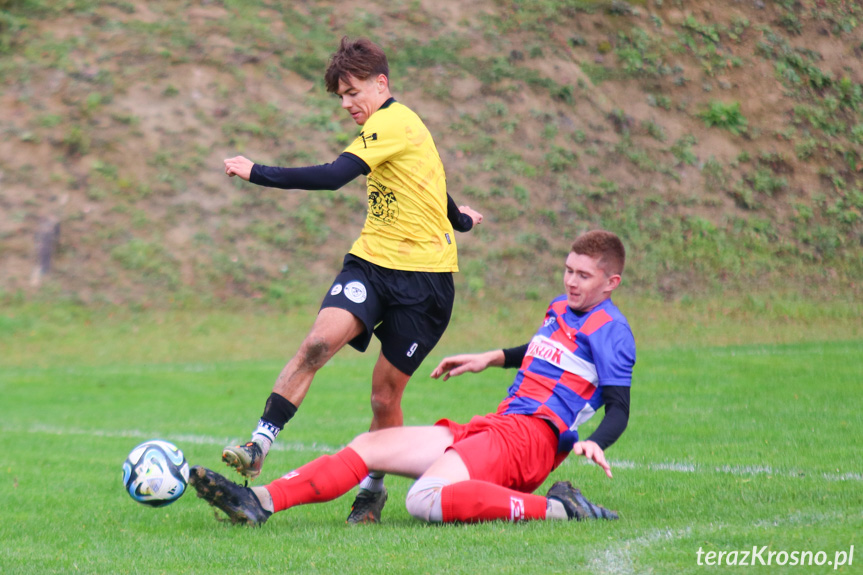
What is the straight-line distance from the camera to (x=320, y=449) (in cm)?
752

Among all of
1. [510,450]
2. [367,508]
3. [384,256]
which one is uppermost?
[384,256]

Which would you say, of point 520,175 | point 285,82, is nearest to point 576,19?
point 520,175

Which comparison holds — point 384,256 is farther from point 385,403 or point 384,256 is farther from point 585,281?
point 585,281

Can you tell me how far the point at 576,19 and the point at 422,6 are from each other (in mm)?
3464

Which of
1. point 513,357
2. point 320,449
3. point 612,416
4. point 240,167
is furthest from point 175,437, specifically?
point 612,416

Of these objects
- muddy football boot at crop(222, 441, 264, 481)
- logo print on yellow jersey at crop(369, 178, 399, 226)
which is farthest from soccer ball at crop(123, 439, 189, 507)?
logo print on yellow jersey at crop(369, 178, 399, 226)

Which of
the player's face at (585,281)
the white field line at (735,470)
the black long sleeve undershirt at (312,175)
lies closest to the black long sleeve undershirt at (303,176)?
the black long sleeve undershirt at (312,175)

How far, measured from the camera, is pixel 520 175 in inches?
752

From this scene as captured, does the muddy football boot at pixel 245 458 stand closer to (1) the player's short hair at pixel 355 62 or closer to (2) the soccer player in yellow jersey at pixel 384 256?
(2) the soccer player in yellow jersey at pixel 384 256

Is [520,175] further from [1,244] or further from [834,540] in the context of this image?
[834,540]

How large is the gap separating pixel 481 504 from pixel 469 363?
2.61 ft

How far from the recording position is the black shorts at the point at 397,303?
518 cm

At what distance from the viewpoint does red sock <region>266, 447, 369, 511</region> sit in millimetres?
4652

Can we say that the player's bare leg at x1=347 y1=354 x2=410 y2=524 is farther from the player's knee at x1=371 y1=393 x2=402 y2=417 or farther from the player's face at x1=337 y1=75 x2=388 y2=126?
the player's face at x1=337 y1=75 x2=388 y2=126
